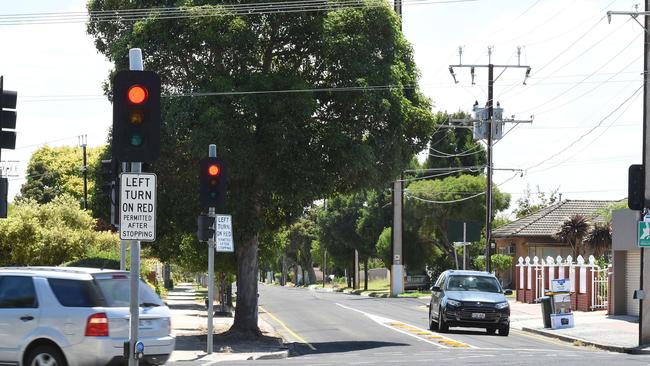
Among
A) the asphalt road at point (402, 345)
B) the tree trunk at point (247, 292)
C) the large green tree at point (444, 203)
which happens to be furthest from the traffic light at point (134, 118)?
the large green tree at point (444, 203)

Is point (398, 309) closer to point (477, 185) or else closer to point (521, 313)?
point (521, 313)

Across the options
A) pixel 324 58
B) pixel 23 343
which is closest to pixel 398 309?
pixel 324 58

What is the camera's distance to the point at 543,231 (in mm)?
64750

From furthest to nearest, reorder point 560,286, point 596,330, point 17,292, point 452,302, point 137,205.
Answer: point 560,286
point 596,330
point 452,302
point 17,292
point 137,205

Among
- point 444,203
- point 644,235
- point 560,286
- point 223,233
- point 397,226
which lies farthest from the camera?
→ point 444,203

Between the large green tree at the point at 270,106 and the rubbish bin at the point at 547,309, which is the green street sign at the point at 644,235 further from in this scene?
the rubbish bin at the point at 547,309

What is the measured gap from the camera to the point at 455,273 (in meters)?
30.8

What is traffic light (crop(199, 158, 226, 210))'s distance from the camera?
23234 millimetres

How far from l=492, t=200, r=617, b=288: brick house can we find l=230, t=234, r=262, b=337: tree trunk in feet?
122

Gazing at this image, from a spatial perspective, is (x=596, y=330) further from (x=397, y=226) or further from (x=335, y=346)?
(x=397, y=226)

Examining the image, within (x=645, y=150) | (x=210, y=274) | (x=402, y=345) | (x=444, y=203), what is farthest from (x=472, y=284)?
(x=444, y=203)

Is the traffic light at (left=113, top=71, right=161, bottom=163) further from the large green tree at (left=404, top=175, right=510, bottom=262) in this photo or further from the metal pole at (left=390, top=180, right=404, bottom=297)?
the large green tree at (left=404, top=175, right=510, bottom=262)

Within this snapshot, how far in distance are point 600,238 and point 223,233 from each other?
35987 mm

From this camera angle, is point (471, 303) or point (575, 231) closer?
point (471, 303)
